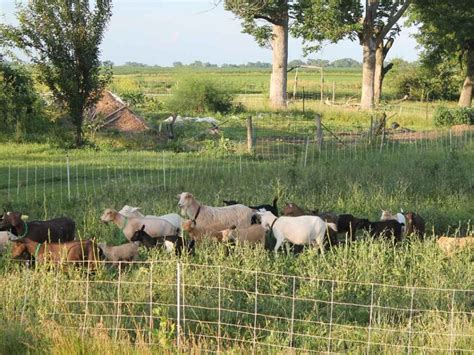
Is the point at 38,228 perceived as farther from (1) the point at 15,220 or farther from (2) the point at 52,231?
(1) the point at 15,220

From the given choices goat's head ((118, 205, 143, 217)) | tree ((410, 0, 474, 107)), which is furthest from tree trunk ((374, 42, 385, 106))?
goat's head ((118, 205, 143, 217))

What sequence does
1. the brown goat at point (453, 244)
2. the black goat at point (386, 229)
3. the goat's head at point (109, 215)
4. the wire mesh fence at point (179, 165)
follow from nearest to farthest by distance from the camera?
1. the brown goat at point (453, 244)
2. the black goat at point (386, 229)
3. the goat's head at point (109, 215)
4. the wire mesh fence at point (179, 165)

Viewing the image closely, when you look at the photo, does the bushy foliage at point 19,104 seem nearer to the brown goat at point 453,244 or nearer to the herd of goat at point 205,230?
the herd of goat at point 205,230

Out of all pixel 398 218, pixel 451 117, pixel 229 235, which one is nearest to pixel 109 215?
pixel 229 235

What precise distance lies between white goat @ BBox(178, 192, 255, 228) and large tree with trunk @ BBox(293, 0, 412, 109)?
26202 mm

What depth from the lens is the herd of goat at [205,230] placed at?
895 centimetres

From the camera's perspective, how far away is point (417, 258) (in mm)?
8820

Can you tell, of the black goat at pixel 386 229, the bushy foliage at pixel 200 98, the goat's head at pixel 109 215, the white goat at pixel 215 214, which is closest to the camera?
the black goat at pixel 386 229

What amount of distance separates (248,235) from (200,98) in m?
24.3

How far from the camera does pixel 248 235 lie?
31.8 ft

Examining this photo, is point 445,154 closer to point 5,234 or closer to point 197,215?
point 197,215

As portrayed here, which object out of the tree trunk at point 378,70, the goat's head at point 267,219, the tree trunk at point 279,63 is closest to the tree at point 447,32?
the tree trunk at point 378,70

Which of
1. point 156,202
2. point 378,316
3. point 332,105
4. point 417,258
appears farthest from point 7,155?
point 332,105

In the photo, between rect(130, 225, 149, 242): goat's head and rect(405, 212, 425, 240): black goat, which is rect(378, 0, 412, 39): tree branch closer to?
rect(405, 212, 425, 240): black goat
